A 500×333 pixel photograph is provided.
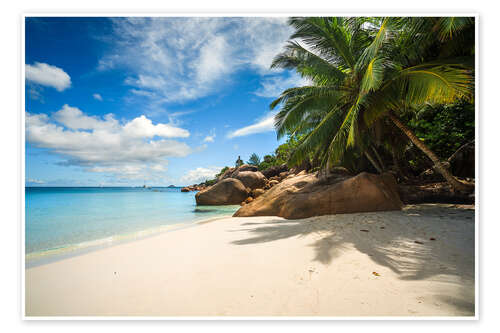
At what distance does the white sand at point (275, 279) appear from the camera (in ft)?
5.05

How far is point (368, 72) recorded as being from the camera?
3.55m

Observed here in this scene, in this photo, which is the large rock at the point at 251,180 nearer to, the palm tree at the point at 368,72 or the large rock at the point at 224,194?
the large rock at the point at 224,194

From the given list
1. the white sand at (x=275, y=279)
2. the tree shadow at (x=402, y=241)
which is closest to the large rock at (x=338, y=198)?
the tree shadow at (x=402, y=241)

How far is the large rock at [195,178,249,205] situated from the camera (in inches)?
537

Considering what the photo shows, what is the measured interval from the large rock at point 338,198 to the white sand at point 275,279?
6.76 ft

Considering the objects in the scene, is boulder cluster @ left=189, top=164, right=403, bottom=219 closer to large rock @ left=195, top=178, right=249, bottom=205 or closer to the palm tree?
the palm tree

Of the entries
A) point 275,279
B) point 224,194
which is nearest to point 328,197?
point 275,279

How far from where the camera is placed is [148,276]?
214 centimetres

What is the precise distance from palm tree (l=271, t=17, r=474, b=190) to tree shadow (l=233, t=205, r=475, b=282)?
1.63 meters

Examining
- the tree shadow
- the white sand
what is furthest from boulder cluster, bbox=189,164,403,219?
the white sand

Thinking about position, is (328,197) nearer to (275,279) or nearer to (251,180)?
(275,279)

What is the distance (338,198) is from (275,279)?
4.22 meters
